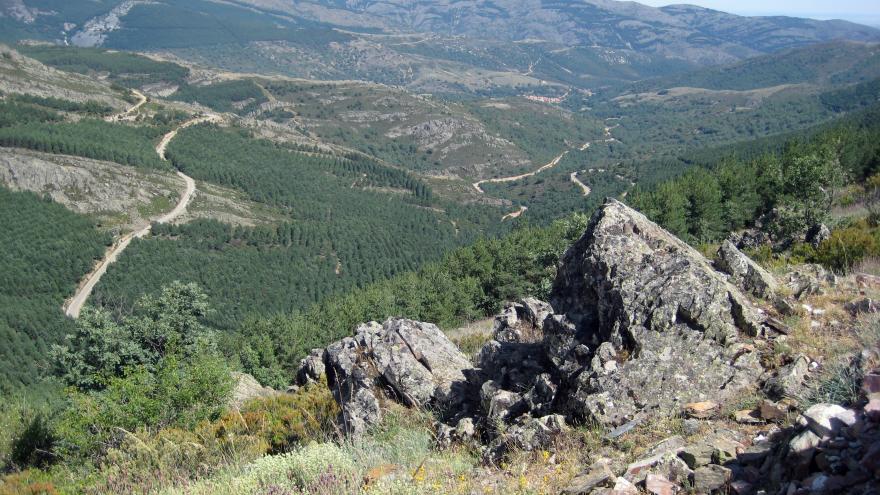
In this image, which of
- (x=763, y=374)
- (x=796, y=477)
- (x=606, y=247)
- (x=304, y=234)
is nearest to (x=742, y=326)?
(x=763, y=374)

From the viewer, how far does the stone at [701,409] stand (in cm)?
863

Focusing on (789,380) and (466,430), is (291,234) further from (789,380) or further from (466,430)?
(789,380)

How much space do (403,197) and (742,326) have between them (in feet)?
557

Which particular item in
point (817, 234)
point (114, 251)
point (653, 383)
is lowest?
point (114, 251)

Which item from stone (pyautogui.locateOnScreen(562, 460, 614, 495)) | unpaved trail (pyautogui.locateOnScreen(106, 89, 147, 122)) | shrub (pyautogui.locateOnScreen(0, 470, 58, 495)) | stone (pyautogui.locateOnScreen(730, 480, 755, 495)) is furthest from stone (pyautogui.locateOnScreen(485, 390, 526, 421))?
unpaved trail (pyautogui.locateOnScreen(106, 89, 147, 122))

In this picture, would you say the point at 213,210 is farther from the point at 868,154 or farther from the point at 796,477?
the point at 796,477

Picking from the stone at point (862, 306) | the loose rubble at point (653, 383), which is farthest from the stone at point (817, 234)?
the stone at point (862, 306)

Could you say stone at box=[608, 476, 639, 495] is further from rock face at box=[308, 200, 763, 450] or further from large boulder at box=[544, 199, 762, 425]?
large boulder at box=[544, 199, 762, 425]

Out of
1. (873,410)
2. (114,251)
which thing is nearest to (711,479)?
(873,410)

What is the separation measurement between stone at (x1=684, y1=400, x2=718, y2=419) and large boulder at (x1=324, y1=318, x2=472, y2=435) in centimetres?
601

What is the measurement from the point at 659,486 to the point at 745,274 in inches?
308

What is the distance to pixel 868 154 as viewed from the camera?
69.1 m

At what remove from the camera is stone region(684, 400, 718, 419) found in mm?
8633

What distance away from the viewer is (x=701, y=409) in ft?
28.8
